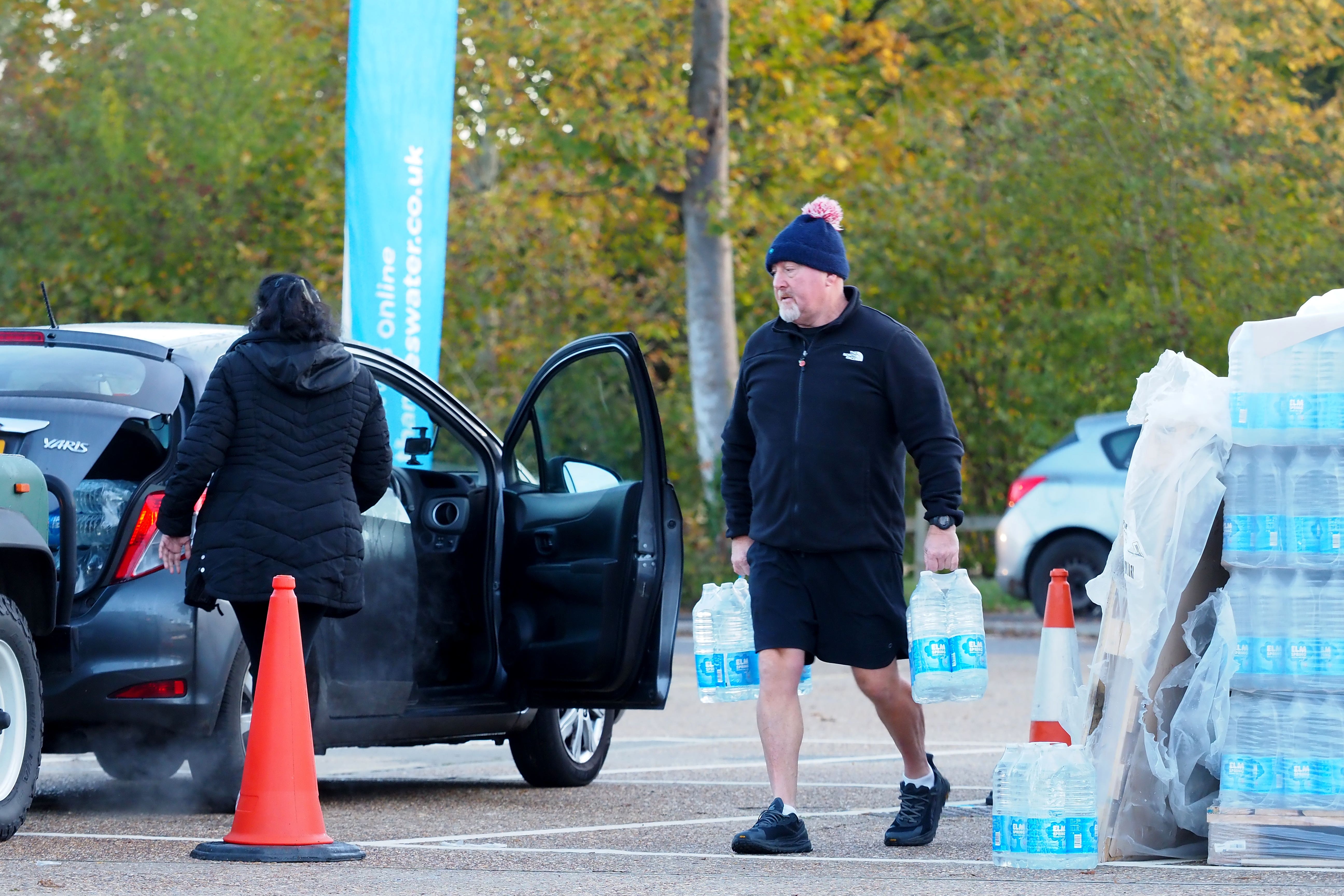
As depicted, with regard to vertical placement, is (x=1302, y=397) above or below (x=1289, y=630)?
above

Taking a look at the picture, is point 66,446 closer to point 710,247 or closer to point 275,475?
point 275,475

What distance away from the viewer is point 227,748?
6688 millimetres

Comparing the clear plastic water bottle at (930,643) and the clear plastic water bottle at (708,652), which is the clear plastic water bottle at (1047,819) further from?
the clear plastic water bottle at (708,652)

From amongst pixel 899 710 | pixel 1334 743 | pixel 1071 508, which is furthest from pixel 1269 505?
pixel 1071 508

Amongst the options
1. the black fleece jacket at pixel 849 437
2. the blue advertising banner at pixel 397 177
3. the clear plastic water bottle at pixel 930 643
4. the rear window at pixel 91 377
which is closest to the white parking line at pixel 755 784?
the clear plastic water bottle at pixel 930 643

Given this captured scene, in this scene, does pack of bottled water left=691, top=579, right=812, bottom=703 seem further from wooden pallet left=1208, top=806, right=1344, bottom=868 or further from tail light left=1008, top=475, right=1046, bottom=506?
tail light left=1008, top=475, right=1046, bottom=506

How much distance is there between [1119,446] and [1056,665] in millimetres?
9413

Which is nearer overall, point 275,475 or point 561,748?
point 275,475

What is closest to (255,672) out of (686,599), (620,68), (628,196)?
(686,599)

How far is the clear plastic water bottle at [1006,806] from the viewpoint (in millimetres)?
5539

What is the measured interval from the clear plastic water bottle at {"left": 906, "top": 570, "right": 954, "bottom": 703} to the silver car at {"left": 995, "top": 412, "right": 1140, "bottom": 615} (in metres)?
9.60

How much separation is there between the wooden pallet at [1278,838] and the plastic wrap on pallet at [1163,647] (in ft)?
0.56

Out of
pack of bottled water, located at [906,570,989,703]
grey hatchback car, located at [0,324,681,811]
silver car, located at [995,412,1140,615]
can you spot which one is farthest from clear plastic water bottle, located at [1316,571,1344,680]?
silver car, located at [995,412,1140,615]

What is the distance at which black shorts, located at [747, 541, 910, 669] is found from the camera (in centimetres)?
613
